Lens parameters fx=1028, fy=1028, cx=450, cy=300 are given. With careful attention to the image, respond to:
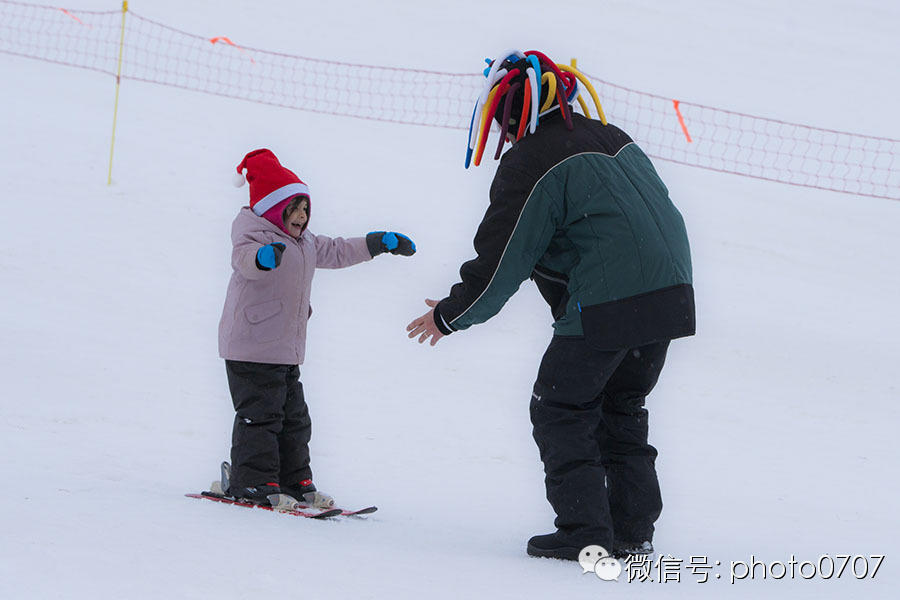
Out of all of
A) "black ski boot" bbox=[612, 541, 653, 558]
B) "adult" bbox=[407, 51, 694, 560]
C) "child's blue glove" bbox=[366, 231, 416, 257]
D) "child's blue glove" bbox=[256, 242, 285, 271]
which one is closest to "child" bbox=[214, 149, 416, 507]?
"child's blue glove" bbox=[256, 242, 285, 271]

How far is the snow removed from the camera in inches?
112

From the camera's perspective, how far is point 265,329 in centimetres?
376

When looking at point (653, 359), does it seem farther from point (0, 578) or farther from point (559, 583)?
point (0, 578)

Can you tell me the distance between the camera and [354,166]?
11.4 metres

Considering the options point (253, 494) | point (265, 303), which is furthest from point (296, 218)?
point (253, 494)

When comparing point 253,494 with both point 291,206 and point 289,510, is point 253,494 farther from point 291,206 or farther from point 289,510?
point 291,206

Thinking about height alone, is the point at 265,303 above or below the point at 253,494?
above

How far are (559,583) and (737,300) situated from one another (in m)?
6.26

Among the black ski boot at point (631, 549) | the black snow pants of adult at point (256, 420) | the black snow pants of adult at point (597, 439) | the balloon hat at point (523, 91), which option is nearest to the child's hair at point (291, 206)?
the black snow pants of adult at point (256, 420)

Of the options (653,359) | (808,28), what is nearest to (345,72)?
(808,28)

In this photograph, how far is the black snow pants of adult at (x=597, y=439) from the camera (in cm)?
315

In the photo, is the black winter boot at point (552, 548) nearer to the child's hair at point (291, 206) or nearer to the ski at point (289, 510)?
the ski at point (289, 510)

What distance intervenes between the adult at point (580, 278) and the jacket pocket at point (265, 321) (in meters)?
0.68

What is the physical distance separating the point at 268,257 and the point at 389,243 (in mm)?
643
